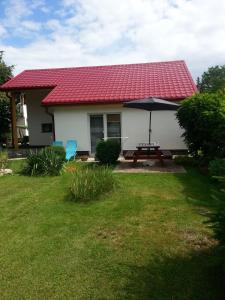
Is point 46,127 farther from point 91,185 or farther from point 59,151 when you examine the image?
point 91,185

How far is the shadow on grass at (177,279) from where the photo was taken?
11.3ft

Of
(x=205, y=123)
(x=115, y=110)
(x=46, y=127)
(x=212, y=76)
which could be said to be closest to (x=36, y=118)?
(x=46, y=127)

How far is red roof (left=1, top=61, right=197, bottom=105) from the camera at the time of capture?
1526 cm

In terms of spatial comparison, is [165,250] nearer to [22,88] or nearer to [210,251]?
[210,251]

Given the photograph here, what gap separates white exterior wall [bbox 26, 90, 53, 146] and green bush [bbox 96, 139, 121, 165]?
9264mm

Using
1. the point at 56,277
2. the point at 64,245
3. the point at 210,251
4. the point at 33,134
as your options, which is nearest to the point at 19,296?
the point at 56,277

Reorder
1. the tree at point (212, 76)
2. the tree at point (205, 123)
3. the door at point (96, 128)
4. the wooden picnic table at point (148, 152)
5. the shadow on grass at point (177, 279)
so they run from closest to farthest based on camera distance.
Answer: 1. the shadow on grass at point (177, 279)
2. the tree at point (205, 123)
3. the wooden picnic table at point (148, 152)
4. the door at point (96, 128)
5. the tree at point (212, 76)

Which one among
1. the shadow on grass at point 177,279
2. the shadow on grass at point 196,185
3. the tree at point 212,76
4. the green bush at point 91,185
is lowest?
Result: the shadow on grass at point 177,279

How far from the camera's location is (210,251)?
14.4 feet

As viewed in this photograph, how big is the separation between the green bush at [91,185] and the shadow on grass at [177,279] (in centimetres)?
308

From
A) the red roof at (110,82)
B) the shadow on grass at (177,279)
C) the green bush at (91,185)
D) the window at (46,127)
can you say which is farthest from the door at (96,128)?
the shadow on grass at (177,279)

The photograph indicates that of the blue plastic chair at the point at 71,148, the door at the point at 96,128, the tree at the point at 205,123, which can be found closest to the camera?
the tree at the point at 205,123

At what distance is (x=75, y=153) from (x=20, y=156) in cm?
301

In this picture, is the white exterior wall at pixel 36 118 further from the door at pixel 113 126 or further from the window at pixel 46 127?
the door at pixel 113 126
